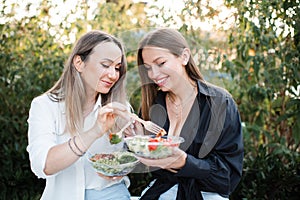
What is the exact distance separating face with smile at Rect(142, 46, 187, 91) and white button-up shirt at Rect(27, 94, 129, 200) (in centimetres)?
36

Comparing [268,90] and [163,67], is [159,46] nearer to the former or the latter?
[163,67]

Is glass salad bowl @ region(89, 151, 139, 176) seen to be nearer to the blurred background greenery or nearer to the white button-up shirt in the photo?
the white button-up shirt

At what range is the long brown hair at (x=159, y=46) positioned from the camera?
79.6 inches

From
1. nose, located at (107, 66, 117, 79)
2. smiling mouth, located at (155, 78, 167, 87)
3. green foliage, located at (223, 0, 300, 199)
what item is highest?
nose, located at (107, 66, 117, 79)

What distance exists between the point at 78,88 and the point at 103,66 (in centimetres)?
18

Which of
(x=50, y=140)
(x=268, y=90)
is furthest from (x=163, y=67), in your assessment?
(x=268, y=90)

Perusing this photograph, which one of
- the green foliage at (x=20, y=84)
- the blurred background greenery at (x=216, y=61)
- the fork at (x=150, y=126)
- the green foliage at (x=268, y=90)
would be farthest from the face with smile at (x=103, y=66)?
the green foliage at (x=20, y=84)

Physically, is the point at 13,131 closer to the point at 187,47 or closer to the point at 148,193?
the point at 148,193

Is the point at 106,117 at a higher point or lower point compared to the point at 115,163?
higher

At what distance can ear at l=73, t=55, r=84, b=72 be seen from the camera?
7.28ft

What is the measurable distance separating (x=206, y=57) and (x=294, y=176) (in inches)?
51.7

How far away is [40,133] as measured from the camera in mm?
2094

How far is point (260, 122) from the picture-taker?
3.49 metres

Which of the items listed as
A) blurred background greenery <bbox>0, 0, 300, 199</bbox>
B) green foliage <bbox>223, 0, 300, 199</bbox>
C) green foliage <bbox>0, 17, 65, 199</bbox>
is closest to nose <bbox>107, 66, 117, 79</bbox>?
blurred background greenery <bbox>0, 0, 300, 199</bbox>
